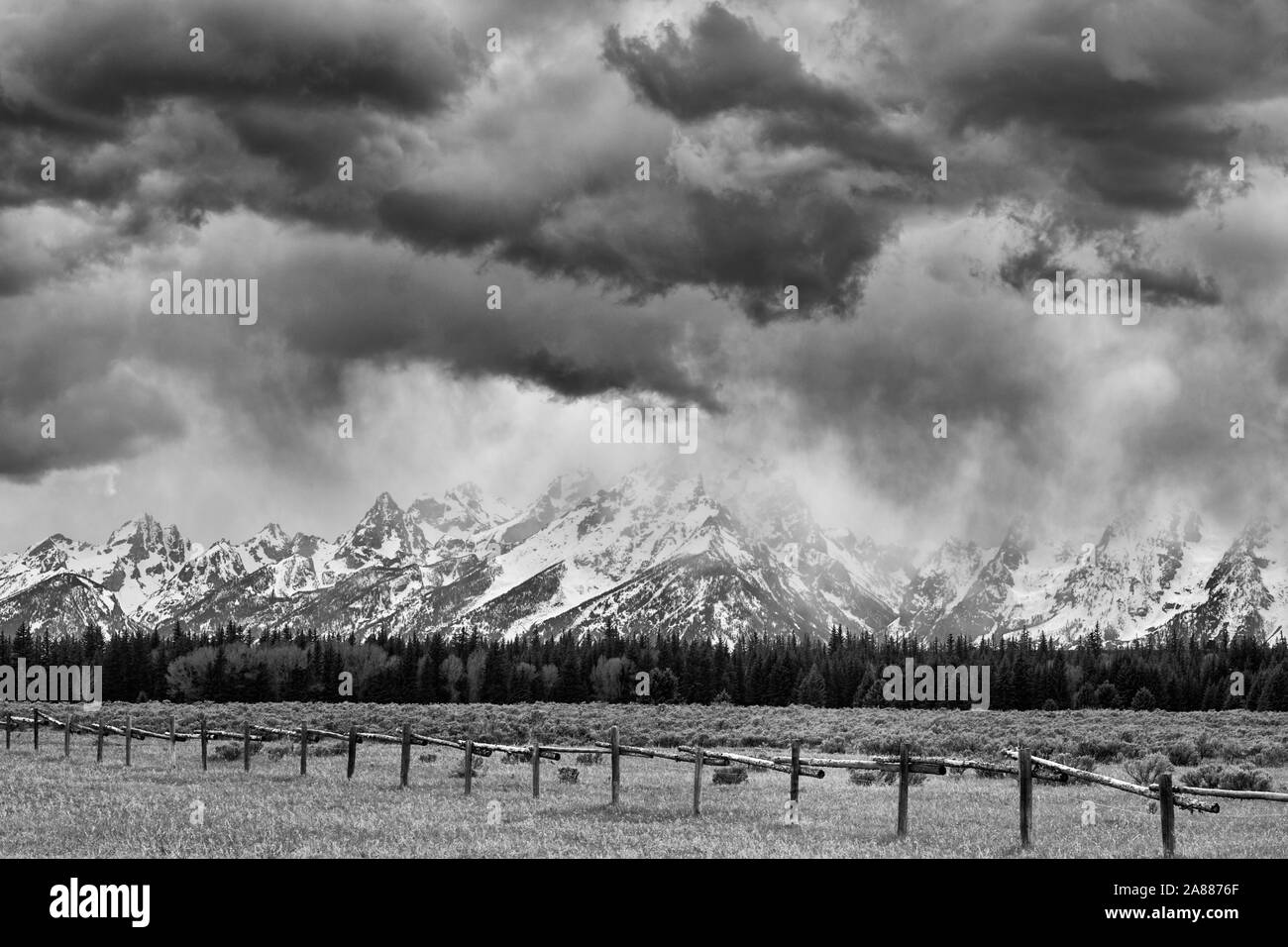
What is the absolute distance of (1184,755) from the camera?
4316 cm

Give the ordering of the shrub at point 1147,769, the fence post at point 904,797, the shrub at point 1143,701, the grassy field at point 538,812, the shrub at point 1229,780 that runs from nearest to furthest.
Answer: the grassy field at point 538,812, the fence post at point 904,797, the shrub at point 1147,769, the shrub at point 1229,780, the shrub at point 1143,701

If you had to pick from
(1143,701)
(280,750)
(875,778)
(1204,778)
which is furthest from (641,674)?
(1204,778)

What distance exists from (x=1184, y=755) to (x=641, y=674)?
4798 inches

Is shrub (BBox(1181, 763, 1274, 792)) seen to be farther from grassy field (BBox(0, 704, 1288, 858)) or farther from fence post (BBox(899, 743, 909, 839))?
fence post (BBox(899, 743, 909, 839))

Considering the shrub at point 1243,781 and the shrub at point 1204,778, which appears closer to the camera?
the shrub at point 1243,781

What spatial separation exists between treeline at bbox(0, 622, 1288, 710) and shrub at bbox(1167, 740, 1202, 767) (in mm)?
96803

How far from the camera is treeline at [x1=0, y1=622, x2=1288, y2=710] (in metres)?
144

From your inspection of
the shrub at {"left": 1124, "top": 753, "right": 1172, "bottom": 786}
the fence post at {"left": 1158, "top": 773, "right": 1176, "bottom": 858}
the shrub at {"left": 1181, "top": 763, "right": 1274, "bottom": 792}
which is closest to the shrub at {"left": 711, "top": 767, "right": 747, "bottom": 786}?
the shrub at {"left": 1124, "top": 753, "right": 1172, "bottom": 786}

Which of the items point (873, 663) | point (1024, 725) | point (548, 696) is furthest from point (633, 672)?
point (1024, 725)

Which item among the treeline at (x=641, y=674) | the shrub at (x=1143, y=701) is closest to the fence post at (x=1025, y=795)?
the treeline at (x=641, y=674)

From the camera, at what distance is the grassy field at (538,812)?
1997 centimetres

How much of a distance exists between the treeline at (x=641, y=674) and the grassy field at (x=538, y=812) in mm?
100422

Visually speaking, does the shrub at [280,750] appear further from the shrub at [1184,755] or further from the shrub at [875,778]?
the shrub at [1184,755]
